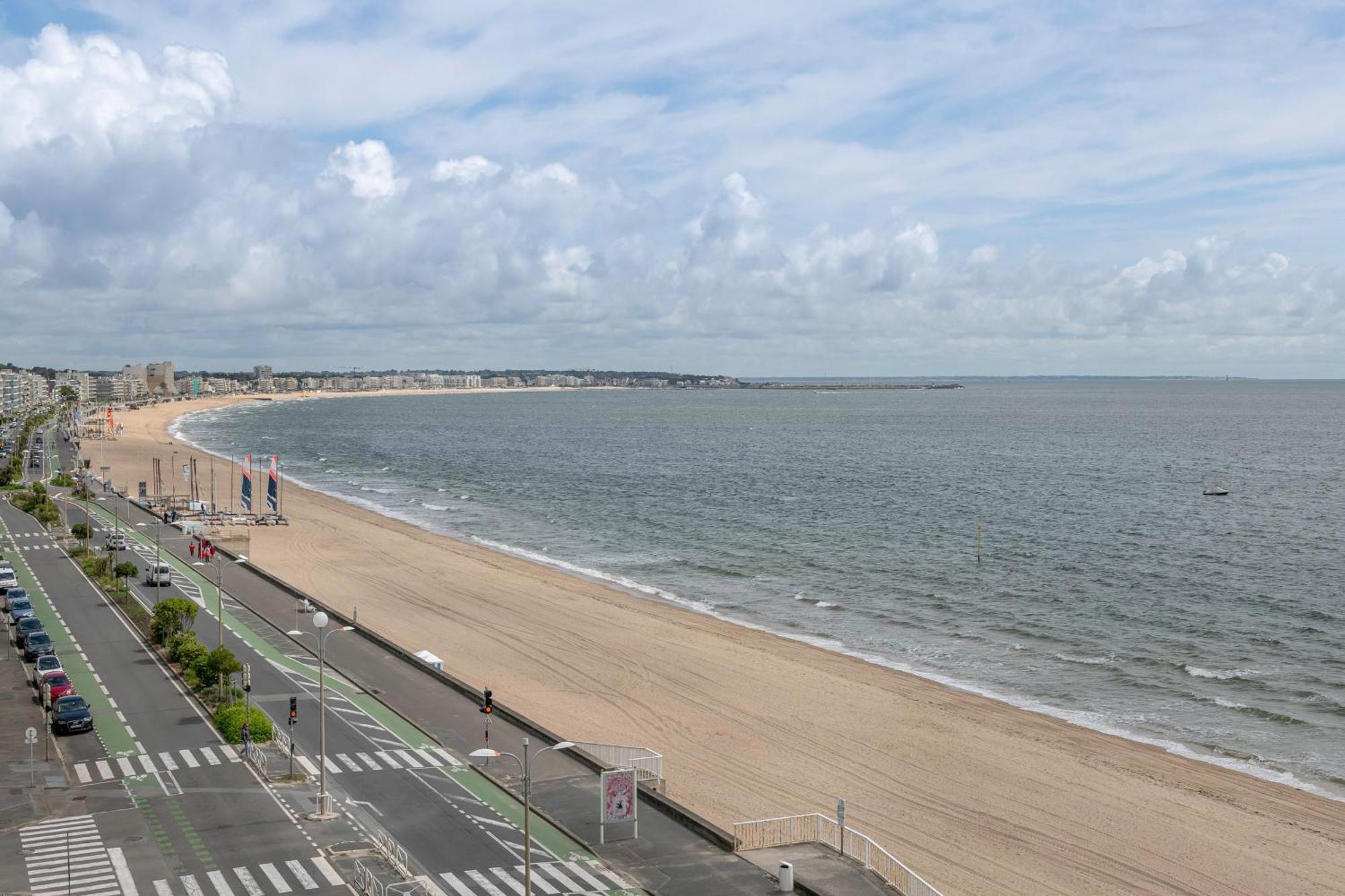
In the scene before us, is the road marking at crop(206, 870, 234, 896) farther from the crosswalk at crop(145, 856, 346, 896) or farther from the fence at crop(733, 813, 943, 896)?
the fence at crop(733, 813, 943, 896)

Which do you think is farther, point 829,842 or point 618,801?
point 618,801

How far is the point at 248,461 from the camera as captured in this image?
84.2 metres

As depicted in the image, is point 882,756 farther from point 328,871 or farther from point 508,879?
point 328,871

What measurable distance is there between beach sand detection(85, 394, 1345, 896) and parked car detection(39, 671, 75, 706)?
48.5 feet

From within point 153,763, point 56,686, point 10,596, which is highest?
point 10,596

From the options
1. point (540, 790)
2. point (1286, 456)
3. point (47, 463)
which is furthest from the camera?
point (1286, 456)

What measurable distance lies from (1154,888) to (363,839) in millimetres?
20171

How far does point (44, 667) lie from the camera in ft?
136

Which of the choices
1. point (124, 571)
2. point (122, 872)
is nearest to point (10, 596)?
point (124, 571)

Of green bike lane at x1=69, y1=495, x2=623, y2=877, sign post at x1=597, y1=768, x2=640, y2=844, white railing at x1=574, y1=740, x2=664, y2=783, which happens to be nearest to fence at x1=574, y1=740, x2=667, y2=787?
white railing at x1=574, y1=740, x2=664, y2=783

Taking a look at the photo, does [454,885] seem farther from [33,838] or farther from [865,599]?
[865,599]

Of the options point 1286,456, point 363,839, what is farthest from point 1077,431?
point 363,839

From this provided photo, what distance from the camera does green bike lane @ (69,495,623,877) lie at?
2953 cm

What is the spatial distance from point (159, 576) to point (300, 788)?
29.9 meters
